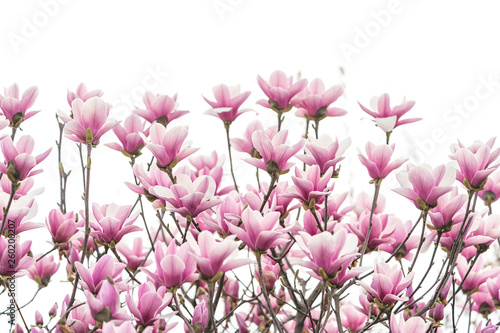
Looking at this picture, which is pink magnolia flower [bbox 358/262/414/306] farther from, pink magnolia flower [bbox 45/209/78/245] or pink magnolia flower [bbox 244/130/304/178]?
pink magnolia flower [bbox 45/209/78/245]

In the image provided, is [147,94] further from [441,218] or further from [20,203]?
[441,218]

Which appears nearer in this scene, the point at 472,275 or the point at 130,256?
the point at 130,256

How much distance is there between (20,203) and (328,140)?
656 mm

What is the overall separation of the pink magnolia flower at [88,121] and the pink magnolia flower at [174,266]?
308mm

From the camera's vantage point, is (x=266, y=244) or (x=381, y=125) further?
(x=381, y=125)

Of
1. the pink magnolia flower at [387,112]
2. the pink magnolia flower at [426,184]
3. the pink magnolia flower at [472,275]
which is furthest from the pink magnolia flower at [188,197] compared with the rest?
the pink magnolia flower at [472,275]

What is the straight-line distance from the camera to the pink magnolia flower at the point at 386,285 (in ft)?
2.82

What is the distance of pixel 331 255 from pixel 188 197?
0.89 feet

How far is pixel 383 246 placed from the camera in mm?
1179

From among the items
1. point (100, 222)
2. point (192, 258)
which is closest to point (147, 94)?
point (100, 222)

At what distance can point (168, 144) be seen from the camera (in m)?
0.97

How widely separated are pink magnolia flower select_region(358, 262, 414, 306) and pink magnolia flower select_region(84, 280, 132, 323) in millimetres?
420

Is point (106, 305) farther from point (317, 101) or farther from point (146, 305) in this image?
point (317, 101)

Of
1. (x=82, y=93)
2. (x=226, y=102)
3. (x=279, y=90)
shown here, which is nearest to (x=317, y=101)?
(x=279, y=90)
